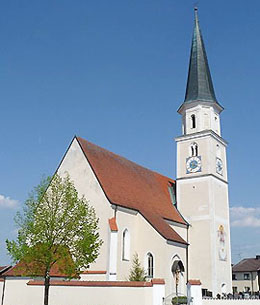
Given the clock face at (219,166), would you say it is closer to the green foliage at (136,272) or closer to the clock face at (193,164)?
the clock face at (193,164)

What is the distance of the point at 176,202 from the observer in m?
35.1

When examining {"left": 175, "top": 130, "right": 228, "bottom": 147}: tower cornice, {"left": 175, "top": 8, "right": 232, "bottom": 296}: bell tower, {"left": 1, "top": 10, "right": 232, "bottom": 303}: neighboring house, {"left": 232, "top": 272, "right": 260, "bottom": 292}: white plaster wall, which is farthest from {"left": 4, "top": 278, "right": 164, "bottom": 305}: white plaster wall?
{"left": 232, "top": 272, "right": 260, "bottom": 292}: white plaster wall

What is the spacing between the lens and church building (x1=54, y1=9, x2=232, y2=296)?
26.1m

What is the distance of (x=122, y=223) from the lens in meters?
26.4

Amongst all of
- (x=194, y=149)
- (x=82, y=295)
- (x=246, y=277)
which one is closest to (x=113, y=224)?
(x=82, y=295)

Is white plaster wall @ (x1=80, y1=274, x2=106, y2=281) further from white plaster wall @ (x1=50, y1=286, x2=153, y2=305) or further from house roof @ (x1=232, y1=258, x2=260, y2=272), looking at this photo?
house roof @ (x1=232, y1=258, x2=260, y2=272)

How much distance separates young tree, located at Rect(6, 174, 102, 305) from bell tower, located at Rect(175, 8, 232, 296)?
14277 mm

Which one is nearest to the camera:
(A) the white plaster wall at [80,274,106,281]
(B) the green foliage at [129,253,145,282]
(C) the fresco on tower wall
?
(A) the white plaster wall at [80,274,106,281]

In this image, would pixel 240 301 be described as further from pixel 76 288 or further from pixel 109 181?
pixel 109 181

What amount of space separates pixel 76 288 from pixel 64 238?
2.53 m

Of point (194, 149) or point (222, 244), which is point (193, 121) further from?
point (222, 244)

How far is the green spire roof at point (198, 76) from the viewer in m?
35.8

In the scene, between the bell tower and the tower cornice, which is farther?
the tower cornice

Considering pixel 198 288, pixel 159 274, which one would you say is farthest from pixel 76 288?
pixel 159 274
